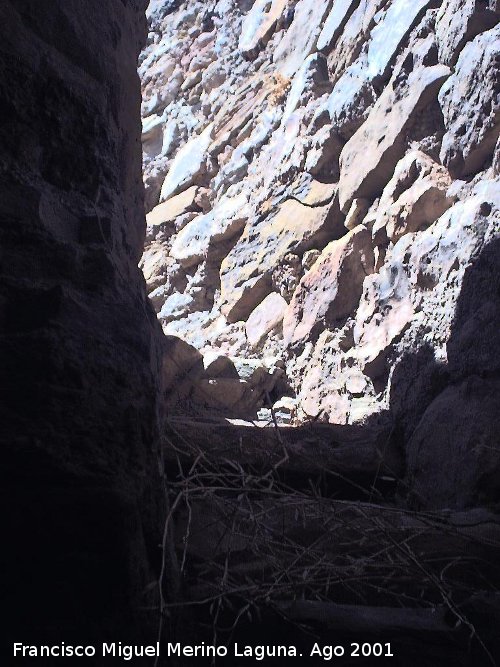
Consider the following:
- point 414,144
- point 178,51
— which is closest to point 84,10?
point 414,144

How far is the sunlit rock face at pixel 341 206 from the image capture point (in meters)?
3.52

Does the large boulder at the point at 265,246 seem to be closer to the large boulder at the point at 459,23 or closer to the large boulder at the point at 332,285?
the large boulder at the point at 332,285

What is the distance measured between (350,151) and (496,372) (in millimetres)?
2902

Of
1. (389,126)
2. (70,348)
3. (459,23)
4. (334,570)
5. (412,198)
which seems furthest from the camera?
(389,126)

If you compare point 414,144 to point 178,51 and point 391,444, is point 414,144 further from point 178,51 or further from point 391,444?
point 178,51

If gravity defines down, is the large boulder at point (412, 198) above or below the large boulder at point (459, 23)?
below

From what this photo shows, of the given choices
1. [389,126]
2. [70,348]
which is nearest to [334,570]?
[70,348]

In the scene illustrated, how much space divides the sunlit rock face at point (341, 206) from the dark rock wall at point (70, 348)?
143cm

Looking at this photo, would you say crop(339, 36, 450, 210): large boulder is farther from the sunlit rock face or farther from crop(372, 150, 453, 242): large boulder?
crop(372, 150, 453, 242): large boulder

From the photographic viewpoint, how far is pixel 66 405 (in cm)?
143

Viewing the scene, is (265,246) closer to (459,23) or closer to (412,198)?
(412,198)

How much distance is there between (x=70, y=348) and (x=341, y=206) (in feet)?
12.1

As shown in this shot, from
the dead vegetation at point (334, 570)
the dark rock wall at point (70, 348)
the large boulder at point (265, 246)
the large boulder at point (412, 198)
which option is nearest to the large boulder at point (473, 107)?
the large boulder at point (412, 198)

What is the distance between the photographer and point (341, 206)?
4.90 meters
